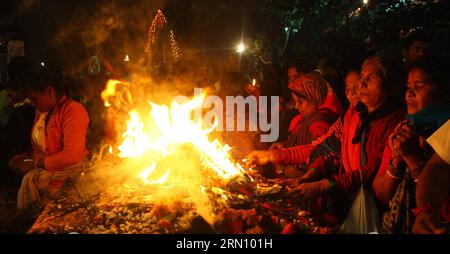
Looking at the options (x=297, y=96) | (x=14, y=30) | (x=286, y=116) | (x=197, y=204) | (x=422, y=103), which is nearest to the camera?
(x=422, y=103)

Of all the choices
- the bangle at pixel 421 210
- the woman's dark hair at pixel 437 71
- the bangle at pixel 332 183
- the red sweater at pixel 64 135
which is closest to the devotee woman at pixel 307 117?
the bangle at pixel 332 183

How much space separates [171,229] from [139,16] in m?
8.07

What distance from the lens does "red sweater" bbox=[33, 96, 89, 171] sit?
5395 millimetres

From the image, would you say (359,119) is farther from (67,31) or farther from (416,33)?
(67,31)

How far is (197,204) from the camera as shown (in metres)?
5.15

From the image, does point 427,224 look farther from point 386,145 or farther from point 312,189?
point 312,189

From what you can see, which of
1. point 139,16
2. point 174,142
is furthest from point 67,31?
point 174,142

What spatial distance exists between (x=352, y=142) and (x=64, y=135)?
429 centimetres

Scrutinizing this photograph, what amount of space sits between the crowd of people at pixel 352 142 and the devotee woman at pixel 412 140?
0.04ft

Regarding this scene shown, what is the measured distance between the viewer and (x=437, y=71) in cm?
430

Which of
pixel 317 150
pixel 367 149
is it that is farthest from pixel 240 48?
pixel 367 149

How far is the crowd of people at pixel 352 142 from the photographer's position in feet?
13.6

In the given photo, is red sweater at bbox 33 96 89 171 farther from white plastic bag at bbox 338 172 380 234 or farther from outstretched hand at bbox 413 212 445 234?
outstretched hand at bbox 413 212 445 234

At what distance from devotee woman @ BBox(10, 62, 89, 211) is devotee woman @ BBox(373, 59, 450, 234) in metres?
4.46
